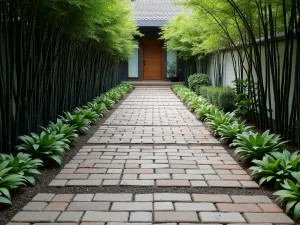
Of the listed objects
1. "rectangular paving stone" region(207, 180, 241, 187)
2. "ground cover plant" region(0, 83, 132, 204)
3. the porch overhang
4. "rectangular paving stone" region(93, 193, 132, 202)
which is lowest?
"rectangular paving stone" region(93, 193, 132, 202)

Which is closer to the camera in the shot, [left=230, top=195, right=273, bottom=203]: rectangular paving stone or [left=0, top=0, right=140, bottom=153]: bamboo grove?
[left=230, top=195, right=273, bottom=203]: rectangular paving stone

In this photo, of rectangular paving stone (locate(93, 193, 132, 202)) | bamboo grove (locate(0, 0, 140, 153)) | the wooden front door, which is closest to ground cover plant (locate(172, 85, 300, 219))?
rectangular paving stone (locate(93, 193, 132, 202))

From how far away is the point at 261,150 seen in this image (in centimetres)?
358

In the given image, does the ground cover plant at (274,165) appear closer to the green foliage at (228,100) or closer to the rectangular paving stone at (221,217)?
the rectangular paving stone at (221,217)

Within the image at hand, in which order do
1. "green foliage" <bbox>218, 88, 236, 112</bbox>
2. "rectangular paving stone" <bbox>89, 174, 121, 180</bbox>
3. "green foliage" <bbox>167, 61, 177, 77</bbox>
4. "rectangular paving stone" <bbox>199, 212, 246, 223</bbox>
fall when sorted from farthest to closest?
"green foliage" <bbox>167, 61, 177, 77</bbox>, "green foliage" <bbox>218, 88, 236, 112</bbox>, "rectangular paving stone" <bbox>89, 174, 121, 180</bbox>, "rectangular paving stone" <bbox>199, 212, 246, 223</bbox>

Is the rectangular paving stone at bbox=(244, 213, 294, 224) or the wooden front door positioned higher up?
the wooden front door

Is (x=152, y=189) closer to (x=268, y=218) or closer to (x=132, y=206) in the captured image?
(x=132, y=206)

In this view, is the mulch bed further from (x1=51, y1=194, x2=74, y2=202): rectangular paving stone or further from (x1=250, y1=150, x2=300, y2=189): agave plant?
(x1=250, y1=150, x2=300, y2=189): agave plant

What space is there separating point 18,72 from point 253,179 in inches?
A: 101

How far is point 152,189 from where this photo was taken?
9.65ft

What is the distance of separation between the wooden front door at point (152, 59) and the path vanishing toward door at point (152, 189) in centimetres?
1457

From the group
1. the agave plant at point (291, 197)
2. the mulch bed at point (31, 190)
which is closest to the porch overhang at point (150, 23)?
the mulch bed at point (31, 190)

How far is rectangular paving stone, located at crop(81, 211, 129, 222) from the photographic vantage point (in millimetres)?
2324

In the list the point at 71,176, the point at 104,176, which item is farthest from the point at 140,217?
the point at 71,176
